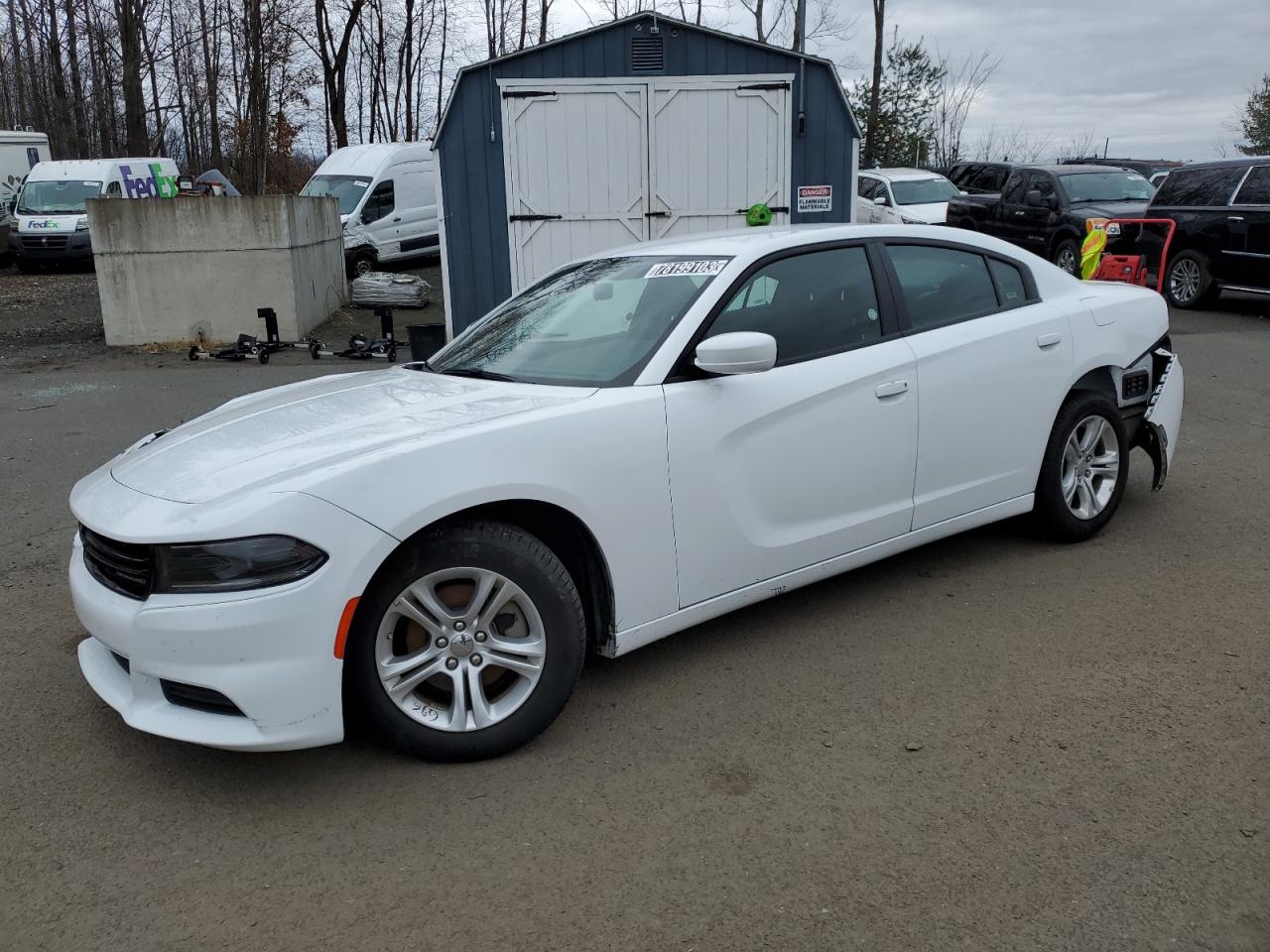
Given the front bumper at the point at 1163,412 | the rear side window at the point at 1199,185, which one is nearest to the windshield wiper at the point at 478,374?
the front bumper at the point at 1163,412

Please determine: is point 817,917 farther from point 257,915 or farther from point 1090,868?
point 257,915

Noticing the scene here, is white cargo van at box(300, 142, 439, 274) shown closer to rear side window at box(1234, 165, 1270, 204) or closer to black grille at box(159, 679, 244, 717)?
rear side window at box(1234, 165, 1270, 204)

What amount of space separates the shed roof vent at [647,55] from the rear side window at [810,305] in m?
8.39

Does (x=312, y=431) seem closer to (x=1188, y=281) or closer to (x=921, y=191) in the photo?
(x=1188, y=281)

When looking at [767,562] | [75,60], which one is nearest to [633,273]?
[767,562]

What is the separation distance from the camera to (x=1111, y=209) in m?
15.1

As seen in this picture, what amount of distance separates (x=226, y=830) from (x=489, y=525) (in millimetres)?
1119

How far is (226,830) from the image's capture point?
293cm

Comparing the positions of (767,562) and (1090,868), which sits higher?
(767,562)

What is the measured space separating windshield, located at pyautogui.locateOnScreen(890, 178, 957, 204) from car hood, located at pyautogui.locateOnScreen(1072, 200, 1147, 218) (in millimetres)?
4151

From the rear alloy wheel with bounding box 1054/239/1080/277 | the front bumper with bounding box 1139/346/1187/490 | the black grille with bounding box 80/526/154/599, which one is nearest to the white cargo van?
the rear alloy wheel with bounding box 1054/239/1080/277

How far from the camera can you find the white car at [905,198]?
61.3 feet

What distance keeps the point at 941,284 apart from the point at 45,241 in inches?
889

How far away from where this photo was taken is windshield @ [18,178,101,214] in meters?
22.6
